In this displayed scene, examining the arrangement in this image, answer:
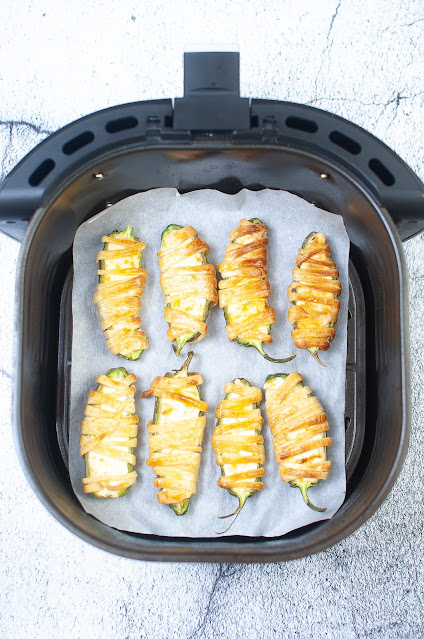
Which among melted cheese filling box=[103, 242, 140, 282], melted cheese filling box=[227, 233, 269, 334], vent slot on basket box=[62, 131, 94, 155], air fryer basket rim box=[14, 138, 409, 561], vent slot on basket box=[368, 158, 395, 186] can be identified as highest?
vent slot on basket box=[62, 131, 94, 155]

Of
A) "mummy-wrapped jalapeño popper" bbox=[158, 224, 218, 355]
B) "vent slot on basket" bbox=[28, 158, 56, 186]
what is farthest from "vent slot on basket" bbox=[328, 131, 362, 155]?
"vent slot on basket" bbox=[28, 158, 56, 186]

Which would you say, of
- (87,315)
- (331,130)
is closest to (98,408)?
(87,315)

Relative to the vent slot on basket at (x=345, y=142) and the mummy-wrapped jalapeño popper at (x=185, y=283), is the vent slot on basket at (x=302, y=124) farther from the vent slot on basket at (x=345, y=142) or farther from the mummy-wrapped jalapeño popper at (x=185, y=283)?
the mummy-wrapped jalapeño popper at (x=185, y=283)

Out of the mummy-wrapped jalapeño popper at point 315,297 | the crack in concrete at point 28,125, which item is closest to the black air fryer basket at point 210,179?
the mummy-wrapped jalapeño popper at point 315,297

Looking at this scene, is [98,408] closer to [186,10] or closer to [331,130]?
[331,130]

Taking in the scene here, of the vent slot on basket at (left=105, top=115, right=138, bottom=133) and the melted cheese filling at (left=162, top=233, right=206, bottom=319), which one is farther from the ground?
the vent slot on basket at (left=105, top=115, right=138, bottom=133)

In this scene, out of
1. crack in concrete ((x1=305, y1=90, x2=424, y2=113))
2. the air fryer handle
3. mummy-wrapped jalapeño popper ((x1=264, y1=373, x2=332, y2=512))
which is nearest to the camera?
the air fryer handle

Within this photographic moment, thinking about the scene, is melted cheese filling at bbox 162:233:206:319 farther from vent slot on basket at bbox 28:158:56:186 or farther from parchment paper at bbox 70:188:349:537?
vent slot on basket at bbox 28:158:56:186
